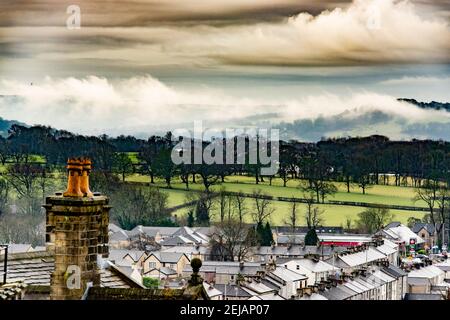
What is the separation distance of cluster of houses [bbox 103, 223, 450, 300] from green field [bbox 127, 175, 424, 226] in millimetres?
1720

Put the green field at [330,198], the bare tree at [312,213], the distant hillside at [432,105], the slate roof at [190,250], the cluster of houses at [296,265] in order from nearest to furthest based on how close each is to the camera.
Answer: the cluster of houses at [296,265] → the distant hillside at [432,105] → the slate roof at [190,250] → the green field at [330,198] → the bare tree at [312,213]

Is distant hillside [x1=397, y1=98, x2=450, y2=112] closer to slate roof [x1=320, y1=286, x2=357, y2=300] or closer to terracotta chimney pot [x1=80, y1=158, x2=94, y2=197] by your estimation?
slate roof [x1=320, y1=286, x2=357, y2=300]

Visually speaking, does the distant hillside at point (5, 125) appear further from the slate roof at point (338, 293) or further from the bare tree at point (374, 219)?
the slate roof at point (338, 293)

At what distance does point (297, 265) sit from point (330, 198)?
29618 millimetres

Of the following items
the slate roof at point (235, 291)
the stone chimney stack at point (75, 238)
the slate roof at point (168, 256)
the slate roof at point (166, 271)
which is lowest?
the slate roof at point (166, 271)

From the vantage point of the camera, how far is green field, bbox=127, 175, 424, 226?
8619 cm

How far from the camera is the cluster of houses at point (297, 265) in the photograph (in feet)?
165

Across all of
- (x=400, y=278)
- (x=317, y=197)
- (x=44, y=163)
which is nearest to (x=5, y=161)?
(x=44, y=163)

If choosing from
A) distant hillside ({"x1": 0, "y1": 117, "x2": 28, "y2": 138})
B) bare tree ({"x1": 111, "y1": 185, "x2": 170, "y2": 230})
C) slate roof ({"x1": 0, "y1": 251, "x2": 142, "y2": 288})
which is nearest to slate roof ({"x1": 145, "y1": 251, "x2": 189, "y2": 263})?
bare tree ({"x1": 111, "y1": 185, "x2": 170, "y2": 230})

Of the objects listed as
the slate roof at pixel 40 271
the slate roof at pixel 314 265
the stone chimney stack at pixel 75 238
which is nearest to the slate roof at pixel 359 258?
the slate roof at pixel 314 265

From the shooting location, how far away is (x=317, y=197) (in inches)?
3477

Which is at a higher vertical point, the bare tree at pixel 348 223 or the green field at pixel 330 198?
the green field at pixel 330 198

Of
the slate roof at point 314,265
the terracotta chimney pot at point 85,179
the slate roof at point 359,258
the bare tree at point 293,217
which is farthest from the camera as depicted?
the bare tree at point 293,217

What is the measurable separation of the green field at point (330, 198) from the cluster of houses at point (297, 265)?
1.72 meters
